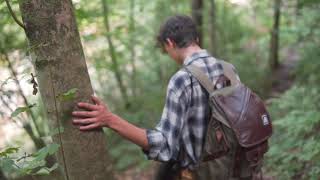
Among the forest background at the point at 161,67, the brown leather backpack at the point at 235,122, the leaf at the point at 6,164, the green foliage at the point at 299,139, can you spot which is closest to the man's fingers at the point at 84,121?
the leaf at the point at 6,164

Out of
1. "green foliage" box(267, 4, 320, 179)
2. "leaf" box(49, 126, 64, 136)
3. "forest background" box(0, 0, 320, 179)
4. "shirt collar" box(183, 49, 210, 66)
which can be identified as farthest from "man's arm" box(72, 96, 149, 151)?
"green foliage" box(267, 4, 320, 179)

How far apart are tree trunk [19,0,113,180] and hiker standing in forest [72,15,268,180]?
0.89ft

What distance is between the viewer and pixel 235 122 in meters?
3.07

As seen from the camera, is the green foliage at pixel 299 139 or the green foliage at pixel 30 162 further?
the green foliage at pixel 299 139

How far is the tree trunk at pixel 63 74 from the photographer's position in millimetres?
2721

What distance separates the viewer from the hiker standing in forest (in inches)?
127

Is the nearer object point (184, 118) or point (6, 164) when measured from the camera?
point (6, 164)

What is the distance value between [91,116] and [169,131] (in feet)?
2.06

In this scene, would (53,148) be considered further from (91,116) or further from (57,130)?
(91,116)

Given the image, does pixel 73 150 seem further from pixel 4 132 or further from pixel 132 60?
pixel 4 132

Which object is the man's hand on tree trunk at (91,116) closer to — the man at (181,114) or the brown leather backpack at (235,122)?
the man at (181,114)

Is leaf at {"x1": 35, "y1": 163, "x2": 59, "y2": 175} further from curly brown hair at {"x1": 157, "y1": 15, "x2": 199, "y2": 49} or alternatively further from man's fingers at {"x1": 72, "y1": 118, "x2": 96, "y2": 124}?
curly brown hair at {"x1": 157, "y1": 15, "x2": 199, "y2": 49}

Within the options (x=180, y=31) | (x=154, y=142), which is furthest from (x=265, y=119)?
(x=180, y=31)

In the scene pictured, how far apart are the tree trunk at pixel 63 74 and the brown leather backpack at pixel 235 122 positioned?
76cm
